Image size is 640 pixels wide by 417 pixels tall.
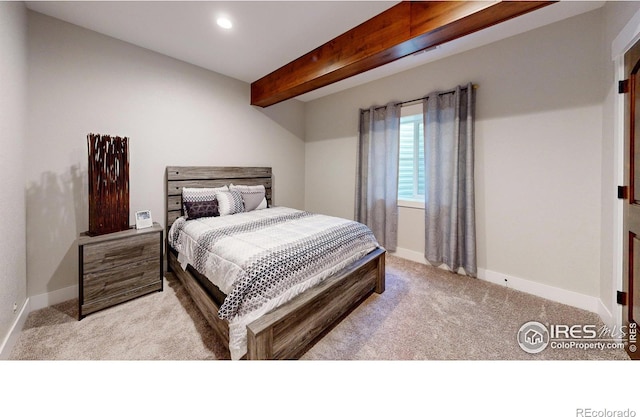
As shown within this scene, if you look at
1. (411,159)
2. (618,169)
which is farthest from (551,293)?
(411,159)

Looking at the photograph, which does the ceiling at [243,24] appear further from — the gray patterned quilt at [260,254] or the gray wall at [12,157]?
the gray patterned quilt at [260,254]

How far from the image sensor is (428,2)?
5.72 feet

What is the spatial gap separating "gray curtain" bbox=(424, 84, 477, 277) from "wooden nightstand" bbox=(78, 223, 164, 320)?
315cm

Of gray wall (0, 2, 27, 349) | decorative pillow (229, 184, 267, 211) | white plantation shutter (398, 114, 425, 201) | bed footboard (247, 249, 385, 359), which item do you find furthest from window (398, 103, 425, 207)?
gray wall (0, 2, 27, 349)

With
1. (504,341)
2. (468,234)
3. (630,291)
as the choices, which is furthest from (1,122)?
(630,291)

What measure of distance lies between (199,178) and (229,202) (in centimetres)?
56

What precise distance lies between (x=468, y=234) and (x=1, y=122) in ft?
13.1

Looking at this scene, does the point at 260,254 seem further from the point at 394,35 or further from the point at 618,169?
the point at 618,169

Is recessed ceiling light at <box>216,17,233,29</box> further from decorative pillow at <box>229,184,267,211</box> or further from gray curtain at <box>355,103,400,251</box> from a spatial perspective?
gray curtain at <box>355,103,400,251</box>

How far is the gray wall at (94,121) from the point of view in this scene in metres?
2.08

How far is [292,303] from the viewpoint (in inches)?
59.7

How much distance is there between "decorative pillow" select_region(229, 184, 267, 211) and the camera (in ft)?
10.3

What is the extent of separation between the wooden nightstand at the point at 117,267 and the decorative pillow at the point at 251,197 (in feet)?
3.42
